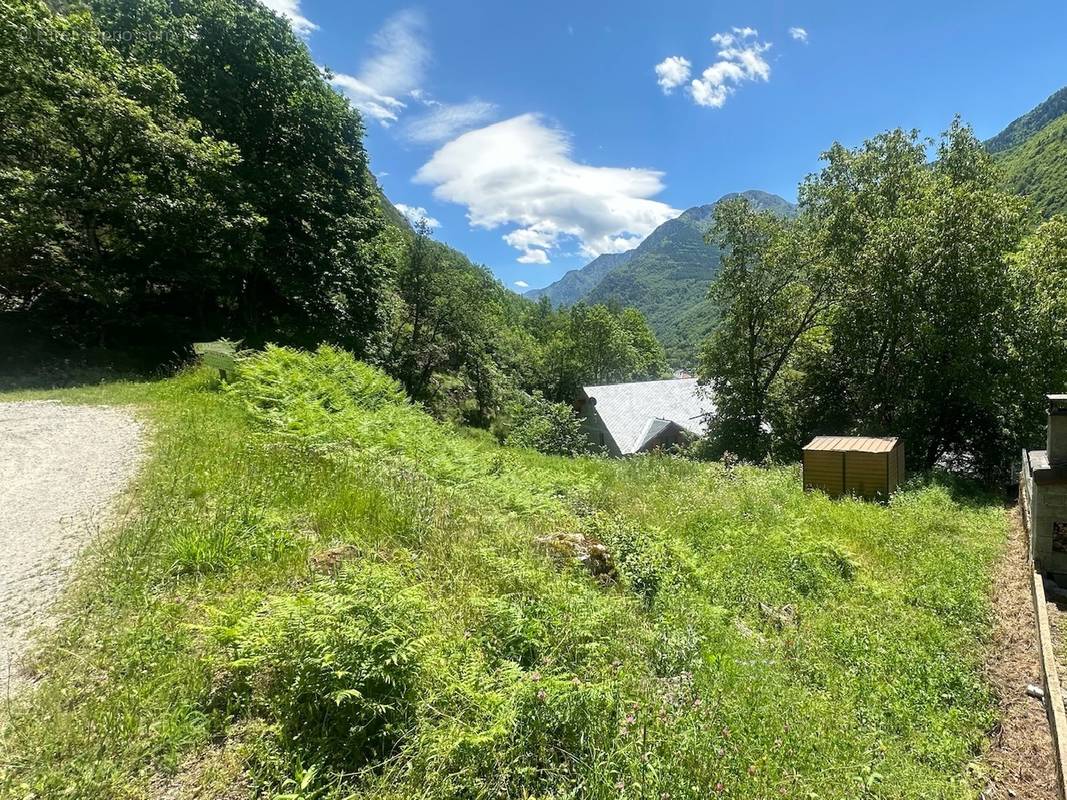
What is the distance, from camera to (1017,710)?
14.8 feet

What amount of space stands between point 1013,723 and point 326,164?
984 inches

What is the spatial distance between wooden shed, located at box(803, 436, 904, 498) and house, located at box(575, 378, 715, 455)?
1450cm

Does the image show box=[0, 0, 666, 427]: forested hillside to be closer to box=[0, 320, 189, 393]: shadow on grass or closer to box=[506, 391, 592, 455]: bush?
box=[0, 320, 189, 393]: shadow on grass

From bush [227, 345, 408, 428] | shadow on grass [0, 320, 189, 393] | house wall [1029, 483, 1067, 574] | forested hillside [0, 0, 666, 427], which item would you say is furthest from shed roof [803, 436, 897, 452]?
forested hillside [0, 0, 666, 427]

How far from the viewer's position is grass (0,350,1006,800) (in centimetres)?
255

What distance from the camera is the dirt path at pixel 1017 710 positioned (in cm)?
376

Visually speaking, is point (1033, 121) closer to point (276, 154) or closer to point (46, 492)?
point (276, 154)

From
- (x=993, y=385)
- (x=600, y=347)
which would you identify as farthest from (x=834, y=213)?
(x=600, y=347)

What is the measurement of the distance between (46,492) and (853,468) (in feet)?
48.8

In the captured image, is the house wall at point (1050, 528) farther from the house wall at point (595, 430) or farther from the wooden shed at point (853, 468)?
the house wall at point (595, 430)

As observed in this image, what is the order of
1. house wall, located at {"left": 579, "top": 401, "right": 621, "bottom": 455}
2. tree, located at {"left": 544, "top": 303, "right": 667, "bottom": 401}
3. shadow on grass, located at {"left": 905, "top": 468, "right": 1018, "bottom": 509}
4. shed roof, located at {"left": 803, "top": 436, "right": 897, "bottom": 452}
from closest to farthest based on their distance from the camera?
shadow on grass, located at {"left": 905, "top": 468, "right": 1018, "bottom": 509} < shed roof, located at {"left": 803, "top": 436, "right": 897, "bottom": 452} < house wall, located at {"left": 579, "top": 401, "right": 621, "bottom": 455} < tree, located at {"left": 544, "top": 303, "right": 667, "bottom": 401}

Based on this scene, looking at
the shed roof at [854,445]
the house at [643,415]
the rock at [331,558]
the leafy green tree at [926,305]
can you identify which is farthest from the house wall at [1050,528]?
the house at [643,415]

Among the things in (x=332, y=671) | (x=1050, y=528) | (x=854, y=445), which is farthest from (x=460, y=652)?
(x=854, y=445)

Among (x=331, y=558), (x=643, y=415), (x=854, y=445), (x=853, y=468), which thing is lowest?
(x=853, y=468)
